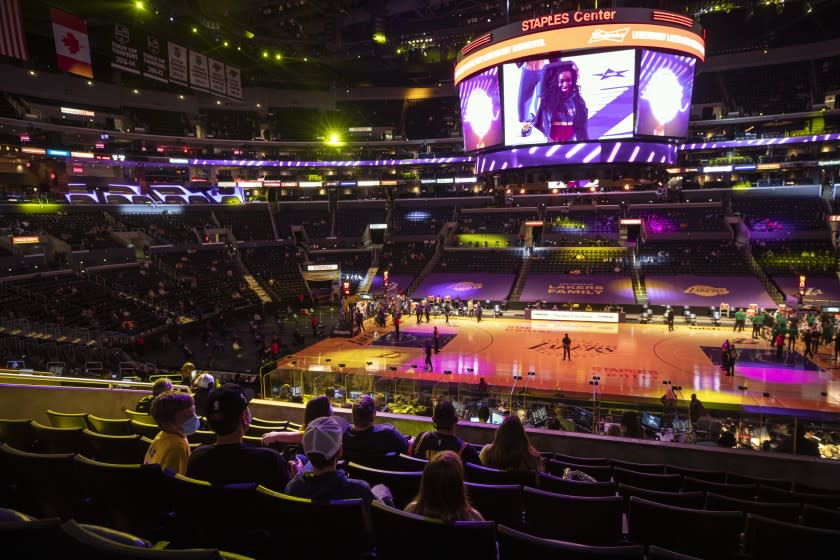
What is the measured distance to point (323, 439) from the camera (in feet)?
8.81

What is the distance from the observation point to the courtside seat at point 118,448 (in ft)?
12.9

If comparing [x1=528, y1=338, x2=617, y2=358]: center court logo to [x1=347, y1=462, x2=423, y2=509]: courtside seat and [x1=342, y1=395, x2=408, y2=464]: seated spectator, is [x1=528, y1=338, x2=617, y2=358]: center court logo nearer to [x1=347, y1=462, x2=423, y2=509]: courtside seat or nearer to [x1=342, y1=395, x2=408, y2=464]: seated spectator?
[x1=342, y1=395, x2=408, y2=464]: seated spectator

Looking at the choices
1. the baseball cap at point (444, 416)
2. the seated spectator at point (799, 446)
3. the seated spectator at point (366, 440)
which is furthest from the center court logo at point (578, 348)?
the seated spectator at point (366, 440)

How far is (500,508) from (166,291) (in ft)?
95.1

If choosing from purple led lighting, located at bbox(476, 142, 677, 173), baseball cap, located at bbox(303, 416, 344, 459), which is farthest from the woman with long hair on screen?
baseball cap, located at bbox(303, 416, 344, 459)

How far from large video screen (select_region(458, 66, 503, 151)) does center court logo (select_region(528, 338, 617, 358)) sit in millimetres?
9400

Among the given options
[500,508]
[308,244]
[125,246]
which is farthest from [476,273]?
[500,508]

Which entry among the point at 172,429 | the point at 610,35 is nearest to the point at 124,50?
the point at 610,35

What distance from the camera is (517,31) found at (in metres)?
14.5

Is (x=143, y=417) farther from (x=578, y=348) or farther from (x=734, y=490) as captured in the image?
(x=578, y=348)

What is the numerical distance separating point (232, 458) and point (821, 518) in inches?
161

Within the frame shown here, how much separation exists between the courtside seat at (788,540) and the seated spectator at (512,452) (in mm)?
1456

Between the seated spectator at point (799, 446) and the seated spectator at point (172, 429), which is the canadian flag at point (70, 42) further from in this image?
the seated spectator at point (799, 446)

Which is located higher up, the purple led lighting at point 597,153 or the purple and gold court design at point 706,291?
the purple led lighting at point 597,153
